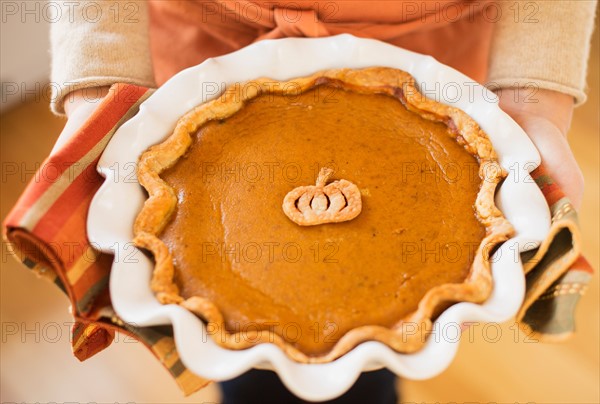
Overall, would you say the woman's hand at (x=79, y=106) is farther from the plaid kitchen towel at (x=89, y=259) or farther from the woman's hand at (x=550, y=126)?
the woman's hand at (x=550, y=126)

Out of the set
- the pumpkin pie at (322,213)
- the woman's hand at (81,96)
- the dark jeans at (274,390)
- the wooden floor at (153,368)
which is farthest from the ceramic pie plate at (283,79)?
the wooden floor at (153,368)

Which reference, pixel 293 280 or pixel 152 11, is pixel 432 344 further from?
pixel 152 11

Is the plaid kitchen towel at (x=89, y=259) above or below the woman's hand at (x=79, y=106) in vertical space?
below

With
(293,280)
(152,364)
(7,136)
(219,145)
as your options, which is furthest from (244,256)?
(7,136)

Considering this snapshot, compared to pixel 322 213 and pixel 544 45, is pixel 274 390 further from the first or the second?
pixel 544 45

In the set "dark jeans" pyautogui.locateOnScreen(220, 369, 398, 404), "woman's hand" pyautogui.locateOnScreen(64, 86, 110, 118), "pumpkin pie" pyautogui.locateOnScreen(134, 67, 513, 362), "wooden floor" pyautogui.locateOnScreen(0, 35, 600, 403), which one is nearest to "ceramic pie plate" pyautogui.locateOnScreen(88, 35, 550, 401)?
"pumpkin pie" pyautogui.locateOnScreen(134, 67, 513, 362)
